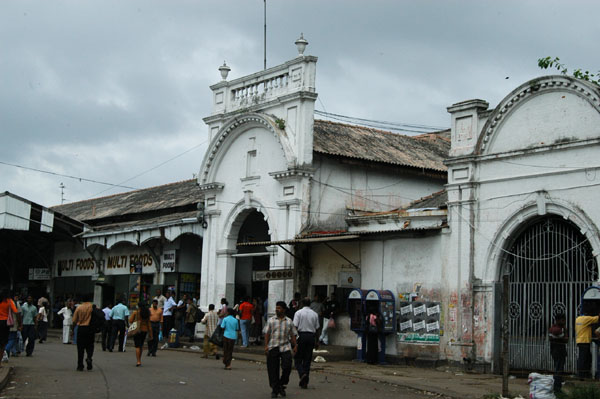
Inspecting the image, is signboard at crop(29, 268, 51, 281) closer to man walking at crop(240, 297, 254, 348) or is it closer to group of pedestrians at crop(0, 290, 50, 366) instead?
group of pedestrians at crop(0, 290, 50, 366)

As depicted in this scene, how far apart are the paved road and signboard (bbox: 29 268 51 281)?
21.6m

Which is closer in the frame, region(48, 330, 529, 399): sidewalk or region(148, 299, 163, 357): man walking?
region(48, 330, 529, 399): sidewalk

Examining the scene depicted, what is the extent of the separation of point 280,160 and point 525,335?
34.2ft

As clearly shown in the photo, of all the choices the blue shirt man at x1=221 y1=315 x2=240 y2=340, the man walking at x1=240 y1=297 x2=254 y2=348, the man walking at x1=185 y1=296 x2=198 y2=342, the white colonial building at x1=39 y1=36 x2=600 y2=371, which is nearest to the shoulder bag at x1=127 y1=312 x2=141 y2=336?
the blue shirt man at x1=221 y1=315 x2=240 y2=340

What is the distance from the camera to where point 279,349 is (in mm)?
13781

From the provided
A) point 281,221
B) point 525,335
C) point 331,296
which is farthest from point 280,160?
point 525,335

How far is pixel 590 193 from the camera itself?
1738 cm

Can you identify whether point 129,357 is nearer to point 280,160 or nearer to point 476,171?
point 280,160

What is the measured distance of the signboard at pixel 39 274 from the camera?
4122 centimetres

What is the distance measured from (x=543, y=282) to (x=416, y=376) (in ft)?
11.5

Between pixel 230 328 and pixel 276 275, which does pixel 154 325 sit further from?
pixel 230 328

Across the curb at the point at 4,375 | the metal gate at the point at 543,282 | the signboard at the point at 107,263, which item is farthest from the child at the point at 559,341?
the signboard at the point at 107,263

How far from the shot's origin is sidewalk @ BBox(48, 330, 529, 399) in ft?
50.2

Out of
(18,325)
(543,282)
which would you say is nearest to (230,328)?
(18,325)
